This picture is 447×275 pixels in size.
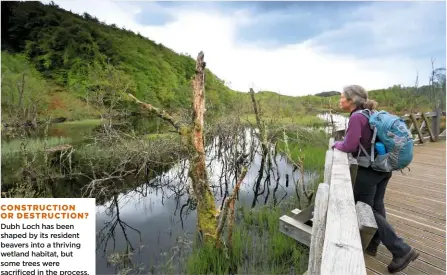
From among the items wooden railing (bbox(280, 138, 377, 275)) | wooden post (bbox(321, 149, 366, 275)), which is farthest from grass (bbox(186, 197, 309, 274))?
wooden post (bbox(321, 149, 366, 275))

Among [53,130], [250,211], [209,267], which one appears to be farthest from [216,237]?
[53,130]

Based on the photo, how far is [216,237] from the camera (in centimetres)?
522

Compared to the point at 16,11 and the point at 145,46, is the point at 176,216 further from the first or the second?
the point at 145,46

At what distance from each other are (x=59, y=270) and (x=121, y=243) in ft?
12.0

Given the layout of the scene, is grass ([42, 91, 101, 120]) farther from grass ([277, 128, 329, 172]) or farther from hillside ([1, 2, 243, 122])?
grass ([277, 128, 329, 172])

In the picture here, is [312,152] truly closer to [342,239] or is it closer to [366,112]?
[366,112]

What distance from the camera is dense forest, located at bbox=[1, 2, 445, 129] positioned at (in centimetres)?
2739

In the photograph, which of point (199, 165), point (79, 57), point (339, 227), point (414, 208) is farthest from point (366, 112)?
point (79, 57)

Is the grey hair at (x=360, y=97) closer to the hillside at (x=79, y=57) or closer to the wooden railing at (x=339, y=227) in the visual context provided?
the wooden railing at (x=339, y=227)

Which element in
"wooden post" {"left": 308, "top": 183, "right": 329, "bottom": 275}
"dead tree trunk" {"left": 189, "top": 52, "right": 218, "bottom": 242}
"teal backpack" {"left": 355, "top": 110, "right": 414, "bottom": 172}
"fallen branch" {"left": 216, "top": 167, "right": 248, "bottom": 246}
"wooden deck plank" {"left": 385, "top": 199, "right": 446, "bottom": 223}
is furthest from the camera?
"dead tree trunk" {"left": 189, "top": 52, "right": 218, "bottom": 242}

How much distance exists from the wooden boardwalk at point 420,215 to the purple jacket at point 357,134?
4.23ft

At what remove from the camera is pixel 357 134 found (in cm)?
280

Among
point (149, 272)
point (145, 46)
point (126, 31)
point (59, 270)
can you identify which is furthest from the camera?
point (126, 31)

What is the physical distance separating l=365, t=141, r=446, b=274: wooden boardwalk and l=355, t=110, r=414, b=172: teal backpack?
1141 mm
